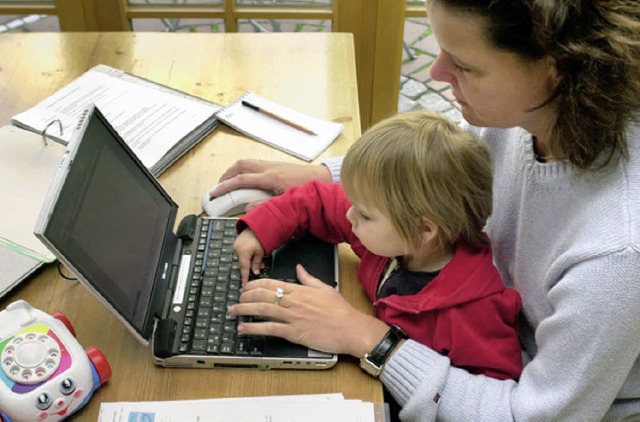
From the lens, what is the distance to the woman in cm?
72

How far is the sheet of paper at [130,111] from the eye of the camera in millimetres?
1244

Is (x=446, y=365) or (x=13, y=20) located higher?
(x=446, y=365)

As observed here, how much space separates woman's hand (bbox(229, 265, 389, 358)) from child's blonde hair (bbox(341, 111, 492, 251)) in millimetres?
136

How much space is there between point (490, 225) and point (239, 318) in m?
0.46

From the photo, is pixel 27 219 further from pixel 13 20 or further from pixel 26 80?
pixel 13 20

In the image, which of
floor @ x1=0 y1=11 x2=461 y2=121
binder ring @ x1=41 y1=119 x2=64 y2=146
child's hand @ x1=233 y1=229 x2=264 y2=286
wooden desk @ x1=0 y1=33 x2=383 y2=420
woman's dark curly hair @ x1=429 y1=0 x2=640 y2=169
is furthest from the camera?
floor @ x1=0 y1=11 x2=461 y2=121

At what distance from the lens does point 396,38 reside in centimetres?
220

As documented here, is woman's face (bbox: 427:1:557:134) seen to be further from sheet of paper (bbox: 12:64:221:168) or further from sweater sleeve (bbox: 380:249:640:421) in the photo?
sheet of paper (bbox: 12:64:221:168)

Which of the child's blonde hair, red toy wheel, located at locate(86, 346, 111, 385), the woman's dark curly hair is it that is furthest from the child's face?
red toy wheel, located at locate(86, 346, 111, 385)

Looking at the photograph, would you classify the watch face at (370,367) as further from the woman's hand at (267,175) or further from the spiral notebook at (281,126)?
the spiral notebook at (281,126)

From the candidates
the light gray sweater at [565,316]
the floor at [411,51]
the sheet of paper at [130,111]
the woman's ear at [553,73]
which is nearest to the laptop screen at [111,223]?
the sheet of paper at [130,111]

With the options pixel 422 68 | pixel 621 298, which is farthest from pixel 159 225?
pixel 422 68

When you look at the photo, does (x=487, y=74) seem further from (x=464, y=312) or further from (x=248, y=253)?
(x=248, y=253)

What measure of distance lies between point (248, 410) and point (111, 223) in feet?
0.99
